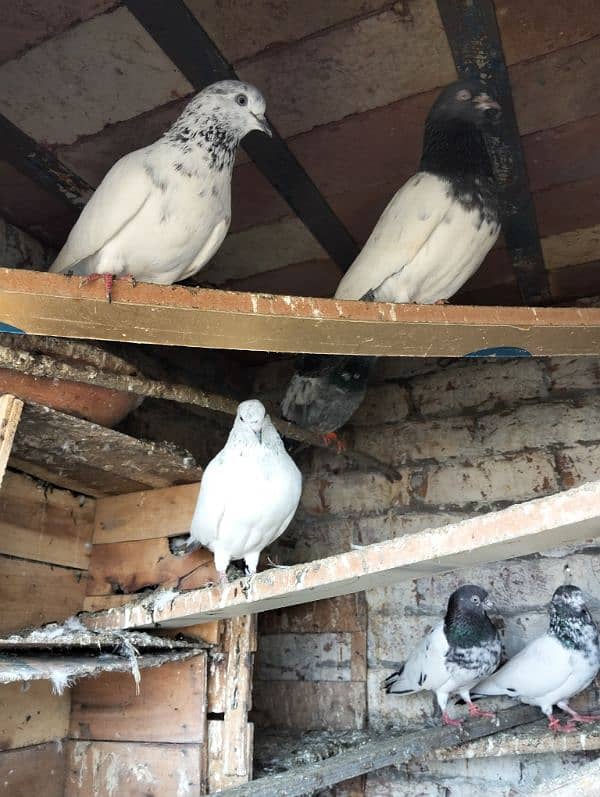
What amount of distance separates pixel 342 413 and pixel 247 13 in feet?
4.36

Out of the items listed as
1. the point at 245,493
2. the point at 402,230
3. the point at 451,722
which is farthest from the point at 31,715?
the point at 402,230

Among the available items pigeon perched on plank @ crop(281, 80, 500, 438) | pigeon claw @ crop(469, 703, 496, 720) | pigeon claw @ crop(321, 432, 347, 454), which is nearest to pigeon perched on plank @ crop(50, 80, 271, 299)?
pigeon perched on plank @ crop(281, 80, 500, 438)

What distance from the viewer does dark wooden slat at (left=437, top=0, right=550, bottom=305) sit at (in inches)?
58.7

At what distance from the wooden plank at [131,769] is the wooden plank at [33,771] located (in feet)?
0.11

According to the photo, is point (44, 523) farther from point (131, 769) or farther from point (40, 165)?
point (40, 165)

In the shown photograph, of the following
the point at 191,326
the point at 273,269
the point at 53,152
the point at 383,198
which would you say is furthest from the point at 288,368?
the point at 191,326

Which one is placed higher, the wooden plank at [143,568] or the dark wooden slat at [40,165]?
the dark wooden slat at [40,165]

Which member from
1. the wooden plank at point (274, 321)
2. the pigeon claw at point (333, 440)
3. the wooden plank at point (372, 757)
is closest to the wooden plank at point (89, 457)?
the wooden plank at point (274, 321)

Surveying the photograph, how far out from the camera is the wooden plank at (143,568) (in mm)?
1983

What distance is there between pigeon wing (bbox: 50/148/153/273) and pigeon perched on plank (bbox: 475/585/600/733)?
167 centimetres

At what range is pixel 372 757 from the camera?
1723mm

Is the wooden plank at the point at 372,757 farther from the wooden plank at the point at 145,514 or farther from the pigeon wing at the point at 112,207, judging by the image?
the pigeon wing at the point at 112,207

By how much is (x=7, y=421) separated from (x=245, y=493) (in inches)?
25.1

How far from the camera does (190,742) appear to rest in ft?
5.98
